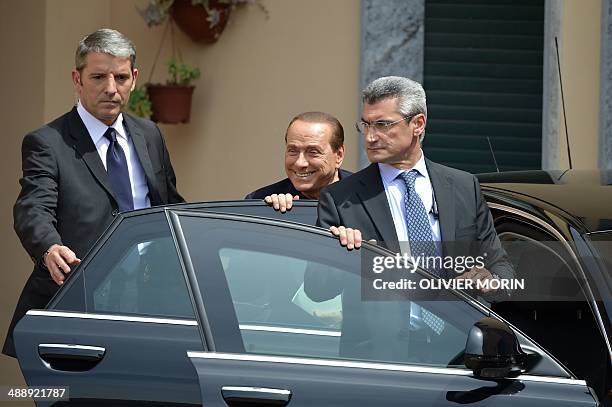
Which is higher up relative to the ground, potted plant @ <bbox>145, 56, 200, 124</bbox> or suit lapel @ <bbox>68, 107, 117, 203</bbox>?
potted plant @ <bbox>145, 56, 200, 124</bbox>

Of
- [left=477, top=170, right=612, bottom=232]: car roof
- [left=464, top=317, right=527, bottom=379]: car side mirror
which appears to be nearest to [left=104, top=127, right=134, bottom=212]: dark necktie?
[left=477, top=170, right=612, bottom=232]: car roof

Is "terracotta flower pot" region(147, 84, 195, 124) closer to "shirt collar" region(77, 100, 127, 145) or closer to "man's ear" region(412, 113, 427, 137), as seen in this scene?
"shirt collar" region(77, 100, 127, 145)

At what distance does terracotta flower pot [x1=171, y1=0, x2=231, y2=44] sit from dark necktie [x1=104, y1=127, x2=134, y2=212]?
12.1ft

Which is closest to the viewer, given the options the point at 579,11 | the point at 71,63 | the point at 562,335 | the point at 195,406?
the point at 195,406

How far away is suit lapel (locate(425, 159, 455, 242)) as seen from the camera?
4.37 metres

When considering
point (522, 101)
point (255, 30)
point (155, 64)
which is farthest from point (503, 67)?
point (155, 64)

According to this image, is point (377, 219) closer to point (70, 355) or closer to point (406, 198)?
point (406, 198)

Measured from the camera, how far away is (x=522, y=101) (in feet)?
28.9

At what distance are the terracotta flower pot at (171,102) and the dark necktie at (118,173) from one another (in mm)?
3695

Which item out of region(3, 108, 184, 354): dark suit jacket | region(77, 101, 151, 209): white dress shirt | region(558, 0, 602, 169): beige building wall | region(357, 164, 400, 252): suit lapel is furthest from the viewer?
region(558, 0, 602, 169): beige building wall

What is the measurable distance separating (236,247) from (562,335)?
41.2 inches

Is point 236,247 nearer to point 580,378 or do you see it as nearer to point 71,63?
point 580,378

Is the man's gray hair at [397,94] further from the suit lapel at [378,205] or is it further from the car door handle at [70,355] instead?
the car door handle at [70,355]

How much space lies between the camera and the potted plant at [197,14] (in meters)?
8.72
